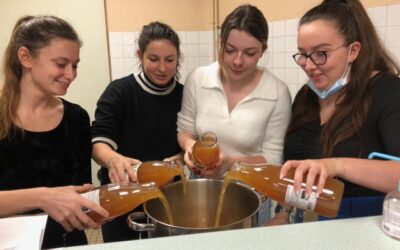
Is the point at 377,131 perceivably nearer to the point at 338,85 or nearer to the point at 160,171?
the point at 338,85

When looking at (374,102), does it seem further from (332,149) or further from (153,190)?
(153,190)

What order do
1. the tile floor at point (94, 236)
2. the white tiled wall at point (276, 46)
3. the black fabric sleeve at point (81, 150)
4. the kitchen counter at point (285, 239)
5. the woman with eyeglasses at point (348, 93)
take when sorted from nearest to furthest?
the kitchen counter at point (285, 239) < the woman with eyeglasses at point (348, 93) < the black fabric sleeve at point (81, 150) < the white tiled wall at point (276, 46) < the tile floor at point (94, 236)

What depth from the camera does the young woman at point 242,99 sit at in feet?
3.83

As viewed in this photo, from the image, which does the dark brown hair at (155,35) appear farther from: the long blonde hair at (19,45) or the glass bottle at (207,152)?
the glass bottle at (207,152)

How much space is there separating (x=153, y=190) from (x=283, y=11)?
67.0 inches

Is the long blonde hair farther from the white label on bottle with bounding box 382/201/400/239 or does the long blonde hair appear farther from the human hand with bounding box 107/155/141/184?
the white label on bottle with bounding box 382/201/400/239

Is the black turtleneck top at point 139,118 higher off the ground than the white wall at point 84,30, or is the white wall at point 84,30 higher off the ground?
the white wall at point 84,30

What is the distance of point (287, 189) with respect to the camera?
0.72 meters

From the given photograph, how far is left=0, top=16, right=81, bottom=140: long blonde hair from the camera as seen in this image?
3.36 feet

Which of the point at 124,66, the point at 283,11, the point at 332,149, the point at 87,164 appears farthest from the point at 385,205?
the point at 124,66

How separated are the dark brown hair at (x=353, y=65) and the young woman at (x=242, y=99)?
0.21 meters

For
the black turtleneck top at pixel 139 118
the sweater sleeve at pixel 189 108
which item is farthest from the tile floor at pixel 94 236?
the sweater sleeve at pixel 189 108

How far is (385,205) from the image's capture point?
60 centimetres

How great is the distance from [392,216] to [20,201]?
2.54 feet
